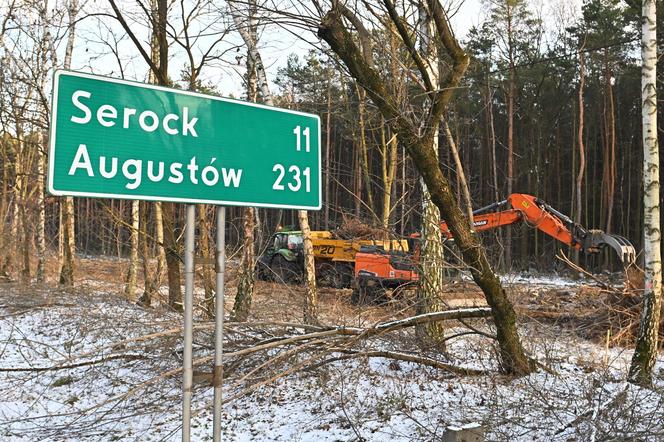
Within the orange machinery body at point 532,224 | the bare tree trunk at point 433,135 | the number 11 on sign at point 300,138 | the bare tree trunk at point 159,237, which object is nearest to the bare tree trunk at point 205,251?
the bare tree trunk at point 159,237

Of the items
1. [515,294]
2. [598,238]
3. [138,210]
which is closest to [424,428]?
[515,294]

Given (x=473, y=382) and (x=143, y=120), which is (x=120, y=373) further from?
(x=143, y=120)

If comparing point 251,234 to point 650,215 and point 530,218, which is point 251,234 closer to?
point 650,215

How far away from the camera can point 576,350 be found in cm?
695

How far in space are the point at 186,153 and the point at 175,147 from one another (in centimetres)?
5

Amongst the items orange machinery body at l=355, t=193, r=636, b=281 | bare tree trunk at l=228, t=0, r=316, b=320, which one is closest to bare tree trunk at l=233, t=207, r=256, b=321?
bare tree trunk at l=228, t=0, r=316, b=320

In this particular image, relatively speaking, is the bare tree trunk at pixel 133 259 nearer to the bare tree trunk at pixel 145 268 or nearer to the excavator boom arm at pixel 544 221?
the bare tree trunk at pixel 145 268

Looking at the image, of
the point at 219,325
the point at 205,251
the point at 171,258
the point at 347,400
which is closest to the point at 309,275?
the point at 205,251

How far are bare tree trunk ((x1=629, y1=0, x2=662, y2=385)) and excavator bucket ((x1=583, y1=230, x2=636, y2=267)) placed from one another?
4607 mm

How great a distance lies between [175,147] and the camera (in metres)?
2.19

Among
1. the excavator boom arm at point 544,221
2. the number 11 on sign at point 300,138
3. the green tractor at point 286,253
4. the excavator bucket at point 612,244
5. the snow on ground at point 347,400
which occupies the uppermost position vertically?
A: the number 11 on sign at point 300,138

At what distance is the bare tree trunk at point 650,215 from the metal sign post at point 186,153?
467 centimetres

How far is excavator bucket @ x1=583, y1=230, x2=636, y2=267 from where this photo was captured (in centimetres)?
1034

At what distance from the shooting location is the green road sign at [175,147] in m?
1.94
